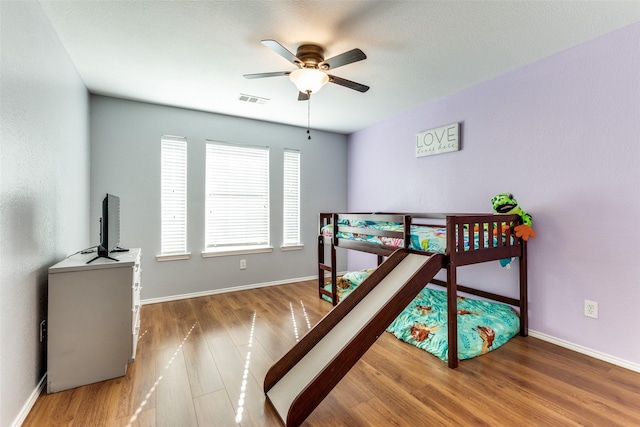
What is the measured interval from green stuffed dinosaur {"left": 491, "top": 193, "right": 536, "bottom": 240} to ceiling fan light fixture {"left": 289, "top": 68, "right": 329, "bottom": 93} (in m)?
1.86

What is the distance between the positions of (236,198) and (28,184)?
Answer: 95.8 inches

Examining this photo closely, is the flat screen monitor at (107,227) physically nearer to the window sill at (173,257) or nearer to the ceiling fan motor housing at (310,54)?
the window sill at (173,257)

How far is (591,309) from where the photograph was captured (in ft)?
7.36

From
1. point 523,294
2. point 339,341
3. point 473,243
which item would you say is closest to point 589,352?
point 523,294

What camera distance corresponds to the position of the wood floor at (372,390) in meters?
1.57

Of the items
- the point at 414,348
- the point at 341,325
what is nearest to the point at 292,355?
the point at 341,325

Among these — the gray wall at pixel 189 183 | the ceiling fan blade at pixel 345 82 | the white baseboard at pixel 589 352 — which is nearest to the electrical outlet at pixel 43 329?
the gray wall at pixel 189 183

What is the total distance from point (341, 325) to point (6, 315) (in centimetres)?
180

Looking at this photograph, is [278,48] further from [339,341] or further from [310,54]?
[339,341]

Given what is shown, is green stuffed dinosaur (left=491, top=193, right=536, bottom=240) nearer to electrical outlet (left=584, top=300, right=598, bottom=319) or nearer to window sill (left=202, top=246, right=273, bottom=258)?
electrical outlet (left=584, top=300, right=598, bottom=319)

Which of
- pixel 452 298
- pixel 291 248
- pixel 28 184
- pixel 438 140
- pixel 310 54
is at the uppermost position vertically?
pixel 310 54

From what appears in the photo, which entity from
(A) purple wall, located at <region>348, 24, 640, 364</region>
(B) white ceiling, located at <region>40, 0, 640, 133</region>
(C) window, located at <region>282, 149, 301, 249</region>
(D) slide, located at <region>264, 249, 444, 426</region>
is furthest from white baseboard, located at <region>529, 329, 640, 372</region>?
(C) window, located at <region>282, 149, 301, 249</region>

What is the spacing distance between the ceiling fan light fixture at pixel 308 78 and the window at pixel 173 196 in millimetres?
2096

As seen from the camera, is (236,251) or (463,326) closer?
(463,326)
